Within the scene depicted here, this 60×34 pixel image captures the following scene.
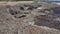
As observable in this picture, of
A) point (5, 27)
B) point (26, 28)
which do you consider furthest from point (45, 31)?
point (5, 27)

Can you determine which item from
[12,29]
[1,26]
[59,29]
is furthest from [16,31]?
[59,29]

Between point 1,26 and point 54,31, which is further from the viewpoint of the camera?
point 1,26

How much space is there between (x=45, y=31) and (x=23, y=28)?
0.55ft

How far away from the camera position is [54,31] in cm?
85

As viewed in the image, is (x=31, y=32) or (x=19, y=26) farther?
(x=19, y=26)

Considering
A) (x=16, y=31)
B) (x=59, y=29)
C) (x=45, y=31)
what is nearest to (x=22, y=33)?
(x=16, y=31)

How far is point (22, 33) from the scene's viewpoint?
0.86 meters

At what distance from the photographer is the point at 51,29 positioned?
889 millimetres

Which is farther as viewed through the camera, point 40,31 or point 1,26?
point 1,26

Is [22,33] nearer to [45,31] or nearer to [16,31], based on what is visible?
[16,31]

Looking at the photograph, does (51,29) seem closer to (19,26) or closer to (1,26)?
(19,26)

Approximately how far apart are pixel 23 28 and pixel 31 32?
9cm

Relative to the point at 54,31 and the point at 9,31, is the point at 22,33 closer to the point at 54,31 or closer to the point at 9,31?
the point at 9,31

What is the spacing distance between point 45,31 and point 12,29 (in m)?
0.23
